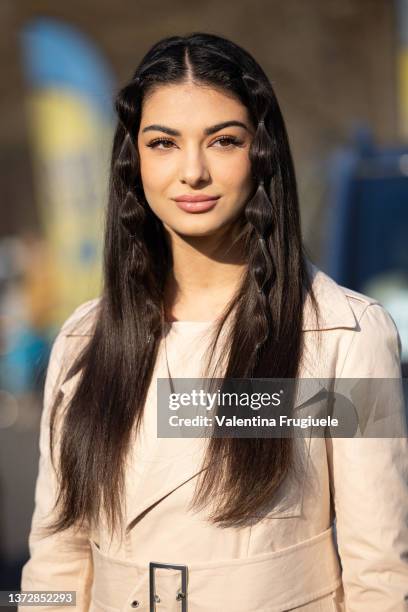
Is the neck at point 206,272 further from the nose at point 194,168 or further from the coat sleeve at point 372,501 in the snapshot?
the coat sleeve at point 372,501

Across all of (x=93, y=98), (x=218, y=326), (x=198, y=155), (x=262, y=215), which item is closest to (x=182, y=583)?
(x=218, y=326)

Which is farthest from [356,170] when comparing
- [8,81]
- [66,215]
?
[8,81]

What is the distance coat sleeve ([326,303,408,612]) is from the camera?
2.07m

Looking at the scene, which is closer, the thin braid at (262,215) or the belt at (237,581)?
the belt at (237,581)

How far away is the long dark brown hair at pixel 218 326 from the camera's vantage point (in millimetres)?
2160

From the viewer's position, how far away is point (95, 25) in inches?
476

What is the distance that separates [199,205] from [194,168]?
0.09 m

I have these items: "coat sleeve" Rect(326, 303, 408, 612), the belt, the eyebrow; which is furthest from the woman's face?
the belt

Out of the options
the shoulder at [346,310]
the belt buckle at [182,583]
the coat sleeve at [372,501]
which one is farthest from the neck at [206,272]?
the belt buckle at [182,583]

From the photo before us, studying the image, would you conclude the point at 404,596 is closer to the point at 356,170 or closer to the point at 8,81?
the point at 356,170

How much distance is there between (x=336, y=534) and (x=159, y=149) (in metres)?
0.97

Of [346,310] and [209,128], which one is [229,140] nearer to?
[209,128]

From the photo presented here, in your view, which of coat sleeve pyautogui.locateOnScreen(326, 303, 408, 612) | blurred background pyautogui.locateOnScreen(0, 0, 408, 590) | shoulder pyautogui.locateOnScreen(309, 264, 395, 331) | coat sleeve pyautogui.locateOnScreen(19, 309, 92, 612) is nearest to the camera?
coat sleeve pyautogui.locateOnScreen(326, 303, 408, 612)

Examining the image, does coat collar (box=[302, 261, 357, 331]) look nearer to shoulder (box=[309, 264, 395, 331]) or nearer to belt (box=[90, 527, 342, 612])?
shoulder (box=[309, 264, 395, 331])
